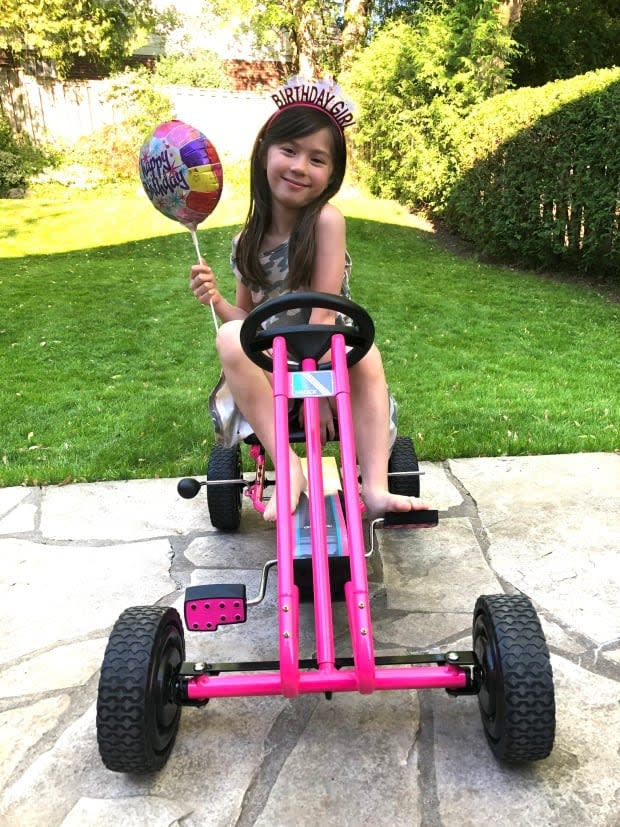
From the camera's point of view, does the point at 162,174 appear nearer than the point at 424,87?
Yes

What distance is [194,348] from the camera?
546 cm

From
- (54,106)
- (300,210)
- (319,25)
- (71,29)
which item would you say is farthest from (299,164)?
(71,29)

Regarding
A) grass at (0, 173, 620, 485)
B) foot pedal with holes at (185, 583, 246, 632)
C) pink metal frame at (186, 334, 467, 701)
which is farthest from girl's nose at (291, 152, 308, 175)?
grass at (0, 173, 620, 485)

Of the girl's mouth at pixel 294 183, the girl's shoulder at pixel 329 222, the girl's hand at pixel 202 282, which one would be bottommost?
the girl's hand at pixel 202 282

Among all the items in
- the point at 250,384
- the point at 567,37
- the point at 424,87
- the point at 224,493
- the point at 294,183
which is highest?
the point at 567,37

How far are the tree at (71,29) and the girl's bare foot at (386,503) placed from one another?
14.3m

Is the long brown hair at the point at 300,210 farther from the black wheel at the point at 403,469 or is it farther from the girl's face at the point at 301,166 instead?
the black wheel at the point at 403,469

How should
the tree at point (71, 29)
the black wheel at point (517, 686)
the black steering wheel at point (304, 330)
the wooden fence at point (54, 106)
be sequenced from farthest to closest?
the tree at point (71, 29), the wooden fence at point (54, 106), the black steering wheel at point (304, 330), the black wheel at point (517, 686)

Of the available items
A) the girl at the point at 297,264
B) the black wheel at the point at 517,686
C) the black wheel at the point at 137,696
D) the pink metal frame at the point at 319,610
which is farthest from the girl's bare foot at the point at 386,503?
the black wheel at the point at 137,696

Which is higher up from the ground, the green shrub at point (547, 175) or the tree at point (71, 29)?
the tree at point (71, 29)

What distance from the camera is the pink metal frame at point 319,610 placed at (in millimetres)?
1377

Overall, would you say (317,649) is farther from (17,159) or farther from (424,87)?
(17,159)

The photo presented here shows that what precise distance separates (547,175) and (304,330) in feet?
21.8

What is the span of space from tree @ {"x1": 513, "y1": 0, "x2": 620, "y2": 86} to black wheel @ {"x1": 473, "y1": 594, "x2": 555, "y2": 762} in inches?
586
